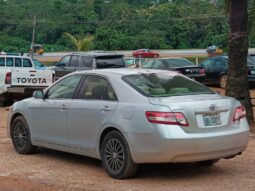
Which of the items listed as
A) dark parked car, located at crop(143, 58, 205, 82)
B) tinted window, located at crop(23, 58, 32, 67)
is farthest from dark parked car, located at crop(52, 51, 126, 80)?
dark parked car, located at crop(143, 58, 205, 82)

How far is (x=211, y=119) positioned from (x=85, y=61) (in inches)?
563

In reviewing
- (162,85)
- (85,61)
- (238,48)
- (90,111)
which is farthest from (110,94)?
(85,61)

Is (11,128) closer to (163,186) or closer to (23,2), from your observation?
(163,186)

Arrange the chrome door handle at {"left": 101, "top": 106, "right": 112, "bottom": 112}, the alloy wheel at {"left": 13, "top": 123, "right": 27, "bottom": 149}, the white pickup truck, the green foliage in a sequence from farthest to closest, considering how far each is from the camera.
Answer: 1. the green foliage
2. the white pickup truck
3. the alloy wheel at {"left": 13, "top": 123, "right": 27, "bottom": 149}
4. the chrome door handle at {"left": 101, "top": 106, "right": 112, "bottom": 112}

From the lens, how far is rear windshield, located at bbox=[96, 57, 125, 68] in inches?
826

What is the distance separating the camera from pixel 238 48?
13.3m

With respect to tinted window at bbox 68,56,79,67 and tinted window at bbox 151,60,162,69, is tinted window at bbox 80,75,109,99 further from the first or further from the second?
tinted window at bbox 151,60,162,69

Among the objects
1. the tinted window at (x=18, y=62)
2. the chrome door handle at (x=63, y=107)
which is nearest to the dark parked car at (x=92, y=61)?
the tinted window at (x=18, y=62)

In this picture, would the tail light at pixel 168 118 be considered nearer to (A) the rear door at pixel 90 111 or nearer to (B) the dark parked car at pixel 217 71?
(A) the rear door at pixel 90 111

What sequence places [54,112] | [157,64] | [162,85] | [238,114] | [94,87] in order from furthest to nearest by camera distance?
[157,64]
[54,112]
[94,87]
[162,85]
[238,114]

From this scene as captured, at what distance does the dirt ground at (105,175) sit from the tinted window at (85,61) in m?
11.5

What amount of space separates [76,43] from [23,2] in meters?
52.2

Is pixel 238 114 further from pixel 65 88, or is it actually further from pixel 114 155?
pixel 65 88

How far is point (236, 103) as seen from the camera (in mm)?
8352
